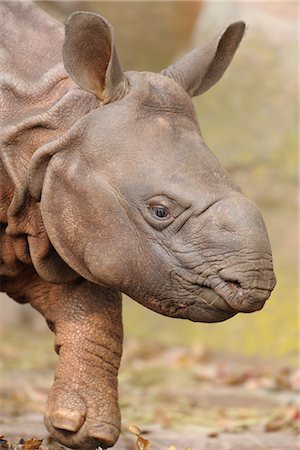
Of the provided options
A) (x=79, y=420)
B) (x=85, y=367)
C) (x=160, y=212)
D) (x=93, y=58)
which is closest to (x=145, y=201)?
(x=160, y=212)

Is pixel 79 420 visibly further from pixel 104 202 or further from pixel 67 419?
pixel 104 202

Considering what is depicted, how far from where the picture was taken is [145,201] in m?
5.13

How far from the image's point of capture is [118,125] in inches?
207

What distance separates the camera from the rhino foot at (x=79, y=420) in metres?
5.63

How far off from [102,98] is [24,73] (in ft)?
1.66

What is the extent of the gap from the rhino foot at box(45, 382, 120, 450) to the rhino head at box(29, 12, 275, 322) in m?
0.67

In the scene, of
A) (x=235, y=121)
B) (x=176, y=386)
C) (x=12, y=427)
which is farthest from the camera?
(x=235, y=121)

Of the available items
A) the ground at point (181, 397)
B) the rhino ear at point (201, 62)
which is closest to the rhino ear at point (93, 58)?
the rhino ear at point (201, 62)

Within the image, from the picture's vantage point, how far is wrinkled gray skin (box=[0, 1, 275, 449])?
503 cm

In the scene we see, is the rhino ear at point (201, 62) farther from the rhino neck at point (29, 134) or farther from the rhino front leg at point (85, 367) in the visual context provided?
the rhino front leg at point (85, 367)

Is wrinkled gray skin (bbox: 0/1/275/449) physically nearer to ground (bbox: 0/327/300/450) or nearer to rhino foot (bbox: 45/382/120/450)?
rhino foot (bbox: 45/382/120/450)

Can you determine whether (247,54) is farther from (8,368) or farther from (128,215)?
(128,215)

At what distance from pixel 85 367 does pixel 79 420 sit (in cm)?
27

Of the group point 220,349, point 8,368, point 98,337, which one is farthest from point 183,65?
point 220,349
